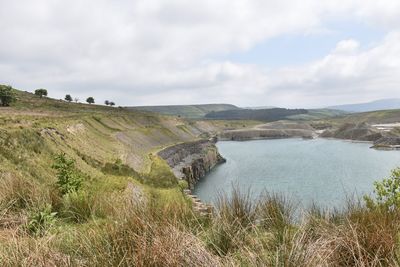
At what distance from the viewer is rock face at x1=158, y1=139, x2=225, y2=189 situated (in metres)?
64.2

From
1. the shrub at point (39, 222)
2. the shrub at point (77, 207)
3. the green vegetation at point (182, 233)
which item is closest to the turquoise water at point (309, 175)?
the shrub at point (77, 207)

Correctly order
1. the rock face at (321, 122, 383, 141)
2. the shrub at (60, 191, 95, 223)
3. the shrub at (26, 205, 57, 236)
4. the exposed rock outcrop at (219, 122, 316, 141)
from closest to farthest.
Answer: the shrub at (26, 205, 57, 236) → the shrub at (60, 191, 95, 223) → the rock face at (321, 122, 383, 141) → the exposed rock outcrop at (219, 122, 316, 141)

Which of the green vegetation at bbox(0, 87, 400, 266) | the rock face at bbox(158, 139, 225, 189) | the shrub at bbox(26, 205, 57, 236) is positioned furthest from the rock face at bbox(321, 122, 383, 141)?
the shrub at bbox(26, 205, 57, 236)

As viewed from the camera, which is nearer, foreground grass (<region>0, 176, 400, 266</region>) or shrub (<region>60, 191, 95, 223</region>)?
foreground grass (<region>0, 176, 400, 266</region>)

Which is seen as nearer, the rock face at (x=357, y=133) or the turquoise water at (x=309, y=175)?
the turquoise water at (x=309, y=175)

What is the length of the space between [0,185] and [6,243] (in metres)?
5.23

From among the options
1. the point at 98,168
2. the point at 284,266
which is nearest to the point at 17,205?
the point at 284,266

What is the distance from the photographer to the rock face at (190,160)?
6424cm

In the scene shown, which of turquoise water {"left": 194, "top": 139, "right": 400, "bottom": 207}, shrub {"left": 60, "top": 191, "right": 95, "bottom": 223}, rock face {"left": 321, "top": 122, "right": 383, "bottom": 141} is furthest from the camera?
rock face {"left": 321, "top": 122, "right": 383, "bottom": 141}

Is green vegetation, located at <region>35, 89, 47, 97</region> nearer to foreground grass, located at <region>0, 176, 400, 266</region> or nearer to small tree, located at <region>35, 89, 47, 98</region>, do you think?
small tree, located at <region>35, 89, 47, 98</region>

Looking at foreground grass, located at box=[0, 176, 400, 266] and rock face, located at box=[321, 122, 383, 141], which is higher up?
foreground grass, located at box=[0, 176, 400, 266]

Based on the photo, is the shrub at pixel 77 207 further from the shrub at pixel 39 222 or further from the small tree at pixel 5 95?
the small tree at pixel 5 95

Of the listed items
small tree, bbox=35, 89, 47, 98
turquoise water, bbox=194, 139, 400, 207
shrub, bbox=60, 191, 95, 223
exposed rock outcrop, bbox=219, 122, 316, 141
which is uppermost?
small tree, bbox=35, 89, 47, 98

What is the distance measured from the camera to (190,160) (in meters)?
76.6
